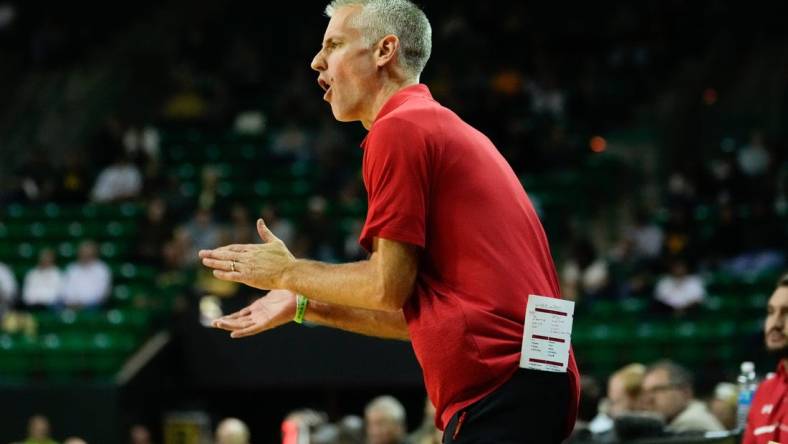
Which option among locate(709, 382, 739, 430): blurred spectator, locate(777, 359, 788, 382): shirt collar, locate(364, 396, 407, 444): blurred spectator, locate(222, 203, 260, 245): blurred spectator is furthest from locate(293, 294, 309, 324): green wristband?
locate(222, 203, 260, 245): blurred spectator

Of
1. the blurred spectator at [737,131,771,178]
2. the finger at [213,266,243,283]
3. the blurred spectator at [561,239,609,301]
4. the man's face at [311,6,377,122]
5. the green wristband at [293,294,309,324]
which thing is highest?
the blurred spectator at [737,131,771,178]

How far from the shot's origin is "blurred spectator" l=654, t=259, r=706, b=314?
12398mm

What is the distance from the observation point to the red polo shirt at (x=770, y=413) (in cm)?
493

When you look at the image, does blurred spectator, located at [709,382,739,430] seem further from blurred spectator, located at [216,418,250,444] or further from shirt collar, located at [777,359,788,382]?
blurred spectator, located at [216,418,250,444]

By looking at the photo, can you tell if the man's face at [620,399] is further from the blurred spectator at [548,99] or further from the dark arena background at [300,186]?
the blurred spectator at [548,99]

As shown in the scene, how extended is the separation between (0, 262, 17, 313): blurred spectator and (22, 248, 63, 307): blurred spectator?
143 mm

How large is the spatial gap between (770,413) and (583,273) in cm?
847

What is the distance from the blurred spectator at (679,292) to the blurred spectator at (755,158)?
2.54 metres

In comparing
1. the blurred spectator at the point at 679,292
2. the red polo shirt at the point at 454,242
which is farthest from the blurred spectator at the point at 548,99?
the red polo shirt at the point at 454,242

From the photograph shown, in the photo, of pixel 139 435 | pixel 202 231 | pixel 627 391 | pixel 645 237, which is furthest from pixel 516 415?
pixel 202 231

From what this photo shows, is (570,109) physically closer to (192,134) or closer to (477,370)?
(192,134)

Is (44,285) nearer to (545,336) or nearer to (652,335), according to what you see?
(652,335)

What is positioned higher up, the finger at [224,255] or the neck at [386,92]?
the neck at [386,92]

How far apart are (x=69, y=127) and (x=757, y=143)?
384 inches
